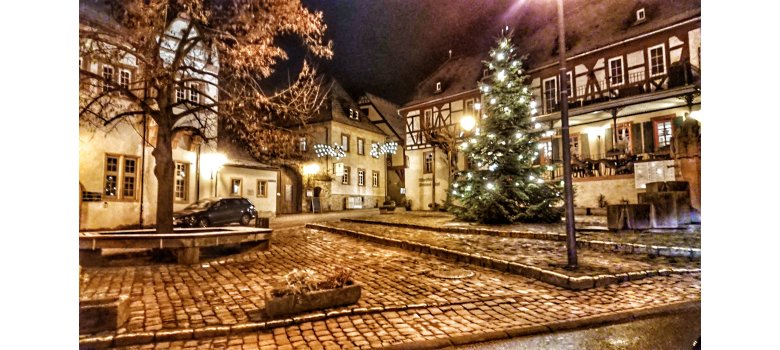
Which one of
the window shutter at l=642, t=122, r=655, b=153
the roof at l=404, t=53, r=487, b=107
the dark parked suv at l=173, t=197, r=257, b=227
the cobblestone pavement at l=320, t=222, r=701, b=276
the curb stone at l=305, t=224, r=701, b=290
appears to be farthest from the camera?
the roof at l=404, t=53, r=487, b=107

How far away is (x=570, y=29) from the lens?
25.3m

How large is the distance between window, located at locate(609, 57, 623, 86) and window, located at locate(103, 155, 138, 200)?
2421 cm

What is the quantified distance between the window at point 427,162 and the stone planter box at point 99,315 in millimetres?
27134

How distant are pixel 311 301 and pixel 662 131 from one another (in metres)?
21.6

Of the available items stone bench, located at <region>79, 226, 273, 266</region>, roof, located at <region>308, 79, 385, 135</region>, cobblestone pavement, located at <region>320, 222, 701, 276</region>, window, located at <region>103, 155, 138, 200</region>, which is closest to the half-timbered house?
cobblestone pavement, located at <region>320, 222, 701, 276</region>

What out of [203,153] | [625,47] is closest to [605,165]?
[625,47]

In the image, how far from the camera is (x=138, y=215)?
17.0m

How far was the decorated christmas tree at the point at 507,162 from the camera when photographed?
637 inches

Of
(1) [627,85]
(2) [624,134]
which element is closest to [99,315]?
(1) [627,85]

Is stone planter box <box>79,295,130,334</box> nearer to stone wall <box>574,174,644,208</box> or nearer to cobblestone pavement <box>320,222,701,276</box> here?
cobblestone pavement <box>320,222,701,276</box>

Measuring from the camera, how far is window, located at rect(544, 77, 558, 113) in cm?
2435

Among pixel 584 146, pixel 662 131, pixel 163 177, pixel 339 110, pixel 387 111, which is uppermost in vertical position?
pixel 387 111

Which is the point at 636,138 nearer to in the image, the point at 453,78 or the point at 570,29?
the point at 570,29

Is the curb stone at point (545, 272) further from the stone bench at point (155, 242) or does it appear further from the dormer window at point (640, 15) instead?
the dormer window at point (640, 15)
